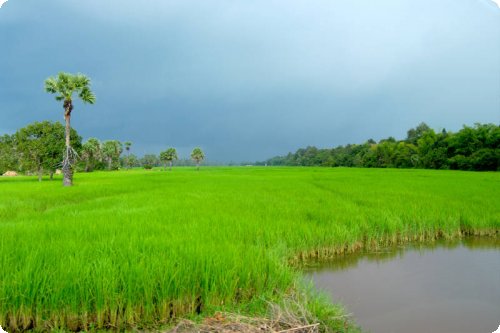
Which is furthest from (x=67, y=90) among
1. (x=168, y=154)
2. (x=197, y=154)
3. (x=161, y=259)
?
(x=168, y=154)

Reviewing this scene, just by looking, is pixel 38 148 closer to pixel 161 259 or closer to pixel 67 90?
pixel 67 90

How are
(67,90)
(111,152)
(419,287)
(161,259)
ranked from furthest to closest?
1. (111,152)
2. (67,90)
3. (419,287)
4. (161,259)

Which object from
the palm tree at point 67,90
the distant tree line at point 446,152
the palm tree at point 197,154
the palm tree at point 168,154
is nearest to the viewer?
the palm tree at point 67,90

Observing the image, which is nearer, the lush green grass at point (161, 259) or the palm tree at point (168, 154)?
the lush green grass at point (161, 259)

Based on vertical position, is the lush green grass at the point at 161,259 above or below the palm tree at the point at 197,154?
below

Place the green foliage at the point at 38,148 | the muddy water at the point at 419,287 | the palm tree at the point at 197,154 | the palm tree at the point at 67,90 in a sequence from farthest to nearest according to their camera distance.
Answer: the palm tree at the point at 197,154
the green foliage at the point at 38,148
the palm tree at the point at 67,90
the muddy water at the point at 419,287

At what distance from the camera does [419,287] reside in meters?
4.86

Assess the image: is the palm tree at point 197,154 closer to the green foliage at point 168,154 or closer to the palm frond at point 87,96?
the green foliage at point 168,154

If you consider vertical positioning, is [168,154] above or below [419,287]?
above

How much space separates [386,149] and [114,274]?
6099 centimetres

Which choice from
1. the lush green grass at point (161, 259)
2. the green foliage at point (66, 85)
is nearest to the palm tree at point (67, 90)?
the green foliage at point (66, 85)

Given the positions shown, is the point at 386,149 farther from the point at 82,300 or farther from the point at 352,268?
the point at 82,300

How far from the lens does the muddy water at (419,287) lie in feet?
12.4

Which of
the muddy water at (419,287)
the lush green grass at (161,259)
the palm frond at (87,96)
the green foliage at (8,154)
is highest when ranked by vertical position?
the palm frond at (87,96)
